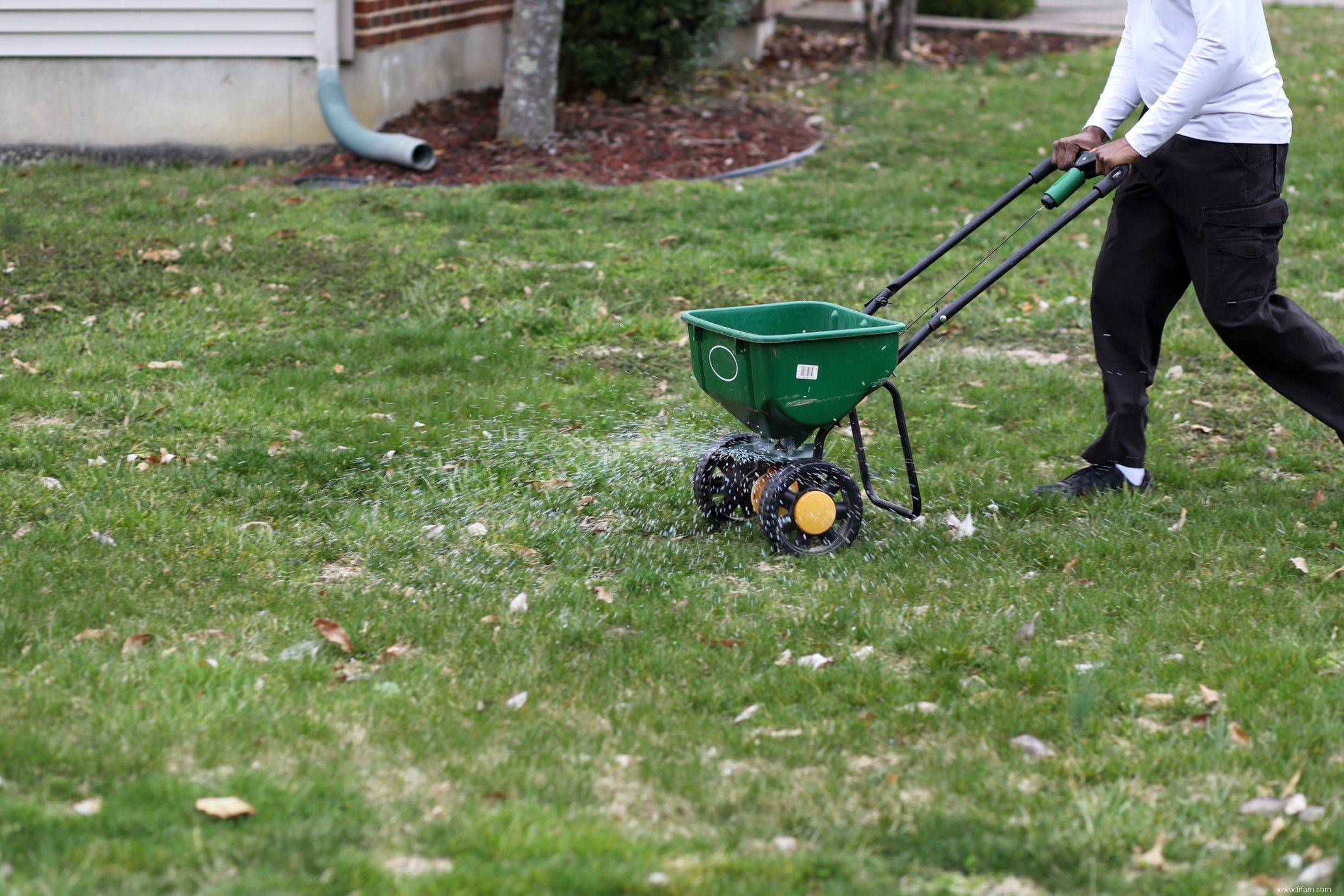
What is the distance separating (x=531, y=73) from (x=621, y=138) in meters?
0.96

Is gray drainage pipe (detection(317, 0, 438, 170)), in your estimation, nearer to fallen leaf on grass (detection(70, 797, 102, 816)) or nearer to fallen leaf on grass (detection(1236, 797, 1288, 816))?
fallen leaf on grass (detection(70, 797, 102, 816))

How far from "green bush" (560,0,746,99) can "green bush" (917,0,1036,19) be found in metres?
8.64

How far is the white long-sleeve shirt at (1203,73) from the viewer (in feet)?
14.3

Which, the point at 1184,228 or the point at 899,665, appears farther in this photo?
the point at 1184,228

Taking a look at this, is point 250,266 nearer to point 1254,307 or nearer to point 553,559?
point 553,559

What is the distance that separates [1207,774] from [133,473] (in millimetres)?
3825

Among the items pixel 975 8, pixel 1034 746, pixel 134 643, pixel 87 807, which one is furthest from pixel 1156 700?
pixel 975 8

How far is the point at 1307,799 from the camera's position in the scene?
10.5 feet

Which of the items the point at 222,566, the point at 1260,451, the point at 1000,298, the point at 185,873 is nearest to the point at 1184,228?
the point at 1260,451

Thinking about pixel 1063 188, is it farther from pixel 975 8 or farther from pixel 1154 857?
pixel 975 8

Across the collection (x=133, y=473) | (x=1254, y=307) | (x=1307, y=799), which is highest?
(x=1254, y=307)

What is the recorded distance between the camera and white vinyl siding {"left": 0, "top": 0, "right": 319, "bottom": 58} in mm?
10148

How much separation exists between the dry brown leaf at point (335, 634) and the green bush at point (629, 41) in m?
8.48

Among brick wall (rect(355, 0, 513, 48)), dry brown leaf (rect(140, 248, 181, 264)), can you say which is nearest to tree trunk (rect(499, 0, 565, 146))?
brick wall (rect(355, 0, 513, 48))
